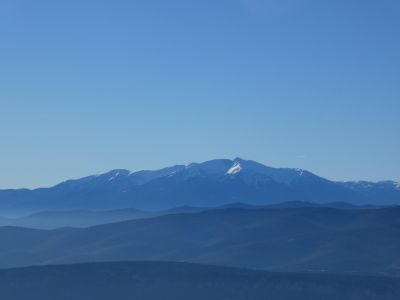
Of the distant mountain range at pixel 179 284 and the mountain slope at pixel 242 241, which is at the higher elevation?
the mountain slope at pixel 242 241

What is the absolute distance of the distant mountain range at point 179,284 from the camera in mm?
79125

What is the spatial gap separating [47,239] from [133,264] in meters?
84.6

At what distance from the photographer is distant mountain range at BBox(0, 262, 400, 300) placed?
79.1 metres

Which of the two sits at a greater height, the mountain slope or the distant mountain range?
the mountain slope

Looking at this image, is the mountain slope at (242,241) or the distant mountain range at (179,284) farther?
the mountain slope at (242,241)

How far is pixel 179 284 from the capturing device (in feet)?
273

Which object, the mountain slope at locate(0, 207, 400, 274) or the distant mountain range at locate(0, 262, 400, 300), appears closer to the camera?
the distant mountain range at locate(0, 262, 400, 300)

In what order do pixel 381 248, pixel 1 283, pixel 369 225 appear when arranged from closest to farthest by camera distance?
pixel 1 283 → pixel 381 248 → pixel 369 225

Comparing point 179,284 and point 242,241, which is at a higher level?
point 242,241

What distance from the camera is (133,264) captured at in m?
89.7

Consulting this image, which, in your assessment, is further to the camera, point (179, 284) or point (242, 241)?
point (242, 241)

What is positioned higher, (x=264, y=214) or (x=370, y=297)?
(x=264, y=214)

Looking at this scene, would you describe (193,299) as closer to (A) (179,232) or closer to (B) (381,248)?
(B) (381,248)

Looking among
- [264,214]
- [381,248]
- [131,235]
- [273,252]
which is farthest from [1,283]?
[264,214]
